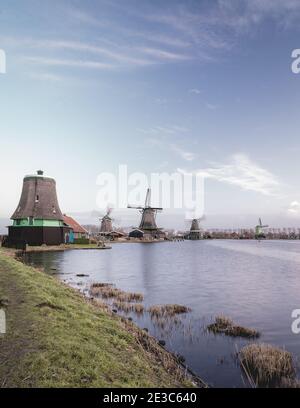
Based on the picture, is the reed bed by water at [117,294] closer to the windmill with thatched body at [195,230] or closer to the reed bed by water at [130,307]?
the reed bed by water at [130,307]

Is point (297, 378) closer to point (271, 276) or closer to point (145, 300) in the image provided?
point (145, 300)

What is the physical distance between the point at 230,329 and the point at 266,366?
3.99 m

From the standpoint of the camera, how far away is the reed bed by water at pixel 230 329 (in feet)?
42.9

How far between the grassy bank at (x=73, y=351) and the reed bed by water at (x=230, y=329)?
341 centimetres

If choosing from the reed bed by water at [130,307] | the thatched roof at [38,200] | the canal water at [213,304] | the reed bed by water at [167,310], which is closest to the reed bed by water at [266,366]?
the canal water at [213,304]

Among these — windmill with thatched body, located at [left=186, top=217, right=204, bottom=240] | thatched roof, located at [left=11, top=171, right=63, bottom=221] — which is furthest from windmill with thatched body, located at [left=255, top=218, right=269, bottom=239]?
thatched roof, located at [left=11, top=171, right=63, bottom=221]

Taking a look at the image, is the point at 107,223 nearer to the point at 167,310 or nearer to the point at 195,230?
the point at 195,230

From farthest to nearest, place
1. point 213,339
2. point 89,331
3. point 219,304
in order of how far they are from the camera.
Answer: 1. point 219,304
2. point 213,339
3. point 89,331

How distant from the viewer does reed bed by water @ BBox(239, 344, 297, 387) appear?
890 cm

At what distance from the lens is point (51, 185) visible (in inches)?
2335

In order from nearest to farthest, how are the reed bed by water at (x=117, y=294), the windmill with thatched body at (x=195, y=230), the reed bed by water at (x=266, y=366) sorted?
the reed bed by water at (x=266, y=366)
the reed bed by water at (x=117, y=294)
the windmill with thatched body at (x=195, y=230)

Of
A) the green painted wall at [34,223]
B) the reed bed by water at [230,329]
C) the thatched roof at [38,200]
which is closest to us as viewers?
the reed bed by water at [230,329]

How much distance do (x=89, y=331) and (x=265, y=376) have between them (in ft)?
17.1
